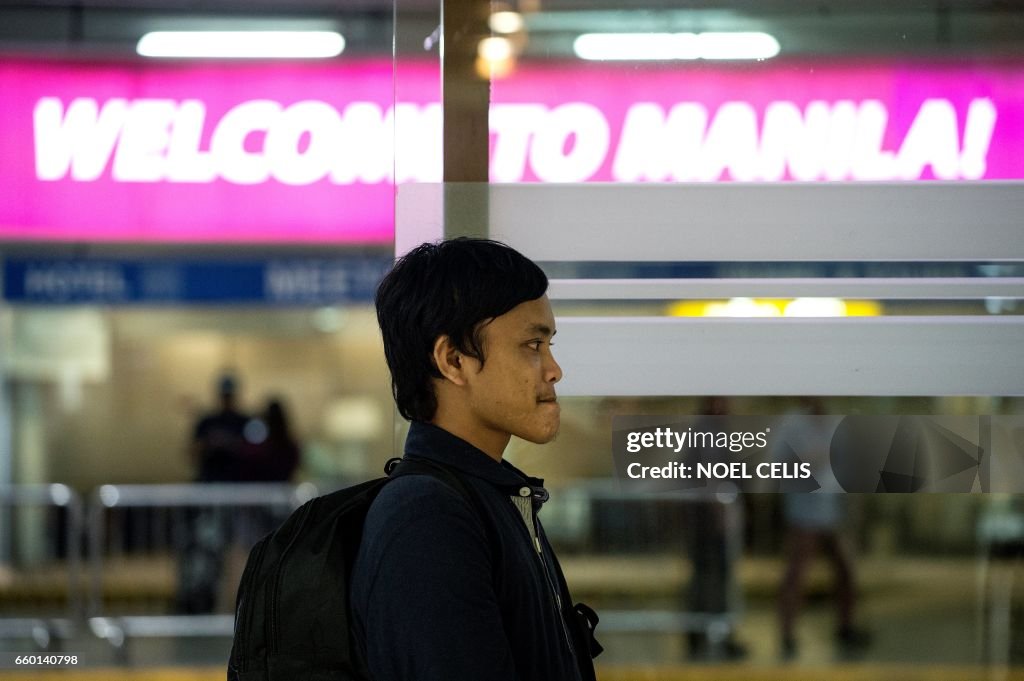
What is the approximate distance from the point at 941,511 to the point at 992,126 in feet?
3.19

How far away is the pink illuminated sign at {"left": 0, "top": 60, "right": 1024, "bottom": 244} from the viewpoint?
10.8 feet

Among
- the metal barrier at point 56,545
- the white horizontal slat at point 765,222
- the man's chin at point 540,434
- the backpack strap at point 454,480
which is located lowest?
the metal barrier at point 56,545

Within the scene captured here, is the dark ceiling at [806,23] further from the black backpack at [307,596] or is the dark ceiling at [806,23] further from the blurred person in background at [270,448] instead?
the blurred person in background at [270,448]

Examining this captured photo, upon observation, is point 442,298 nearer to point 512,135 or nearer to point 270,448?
point 512,135

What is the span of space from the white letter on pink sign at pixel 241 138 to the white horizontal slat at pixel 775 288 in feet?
11.6

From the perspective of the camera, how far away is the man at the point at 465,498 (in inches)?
60.1

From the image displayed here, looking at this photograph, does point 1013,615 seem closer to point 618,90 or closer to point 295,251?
point 618,90

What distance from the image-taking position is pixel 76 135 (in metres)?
5.91

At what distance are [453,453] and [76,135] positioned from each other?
4.70m

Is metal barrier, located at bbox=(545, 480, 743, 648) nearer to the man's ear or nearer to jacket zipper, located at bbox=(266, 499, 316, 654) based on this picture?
the man's ear

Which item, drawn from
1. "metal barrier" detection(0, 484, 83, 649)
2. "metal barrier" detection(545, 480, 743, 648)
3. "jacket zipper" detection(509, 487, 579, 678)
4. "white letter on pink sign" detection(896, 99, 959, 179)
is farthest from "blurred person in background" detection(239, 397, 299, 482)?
"jacket zipper" detection(509, 487, 579, 678)

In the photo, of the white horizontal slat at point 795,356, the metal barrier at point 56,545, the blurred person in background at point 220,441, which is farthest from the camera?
the blurred person in background at point 220,441

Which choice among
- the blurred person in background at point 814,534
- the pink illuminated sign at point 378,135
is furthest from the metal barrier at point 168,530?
the blurred person in background at point 814,534

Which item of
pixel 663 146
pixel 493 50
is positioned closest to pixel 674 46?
pixel 663 146
